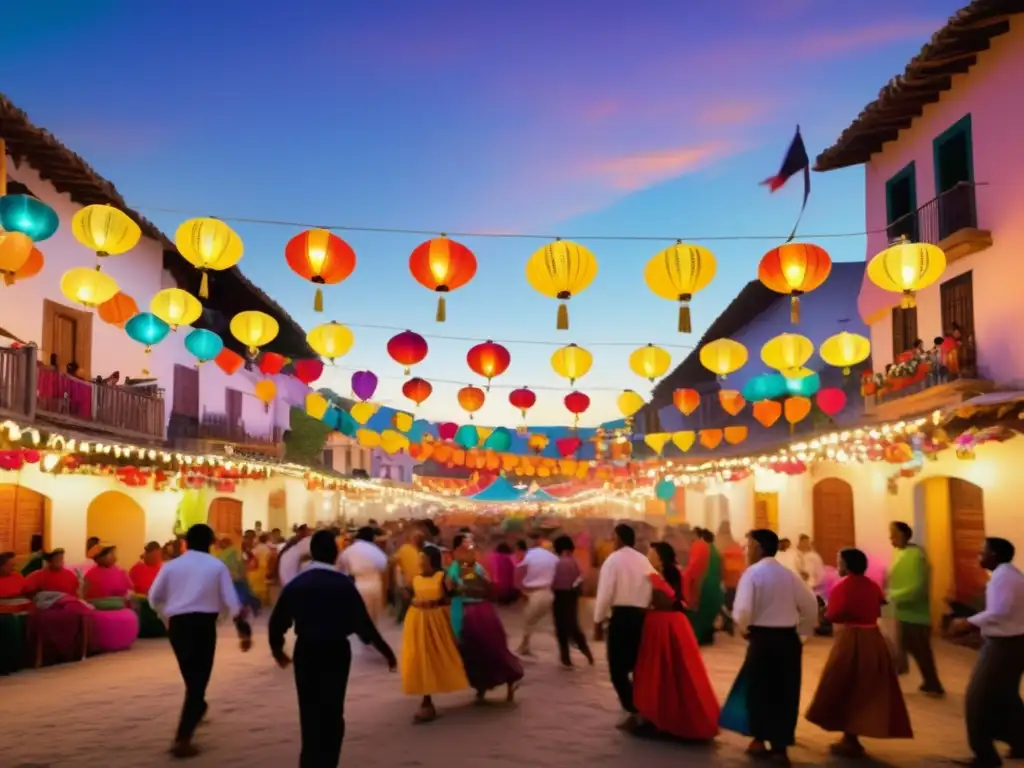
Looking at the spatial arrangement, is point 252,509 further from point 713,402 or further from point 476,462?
point 713,402

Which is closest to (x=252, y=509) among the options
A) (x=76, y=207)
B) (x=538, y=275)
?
(x=76, y=207)

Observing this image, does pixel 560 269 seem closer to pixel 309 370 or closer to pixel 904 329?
pixel 309 370

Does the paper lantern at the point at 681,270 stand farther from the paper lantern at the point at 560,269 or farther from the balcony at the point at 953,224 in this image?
the balcony at the point at 953,224

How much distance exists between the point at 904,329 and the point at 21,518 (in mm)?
17319

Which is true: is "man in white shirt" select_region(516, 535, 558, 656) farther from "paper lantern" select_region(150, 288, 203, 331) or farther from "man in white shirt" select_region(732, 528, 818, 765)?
"paper lantern" select_region(150, 288, 203, 331)

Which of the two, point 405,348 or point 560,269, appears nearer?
point 560,269

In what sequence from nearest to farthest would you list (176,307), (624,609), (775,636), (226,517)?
(775,636) < (624,609) < (176,307) < (226,517)

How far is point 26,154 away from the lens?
656 inches

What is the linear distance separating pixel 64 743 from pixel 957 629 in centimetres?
715

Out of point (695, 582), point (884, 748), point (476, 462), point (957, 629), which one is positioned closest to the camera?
point (957, 629)

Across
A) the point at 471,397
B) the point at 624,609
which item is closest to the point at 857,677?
the point at 624,609

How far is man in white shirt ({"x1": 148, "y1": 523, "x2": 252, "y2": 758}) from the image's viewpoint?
704cm

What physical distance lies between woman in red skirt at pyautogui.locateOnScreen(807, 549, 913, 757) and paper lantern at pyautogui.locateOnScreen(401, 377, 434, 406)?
1057 centimetres

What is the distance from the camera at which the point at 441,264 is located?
10.6 metres
